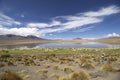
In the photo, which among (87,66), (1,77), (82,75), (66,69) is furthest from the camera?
(87,66)

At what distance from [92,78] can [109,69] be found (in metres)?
2.20

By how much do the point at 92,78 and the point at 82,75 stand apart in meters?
0.94

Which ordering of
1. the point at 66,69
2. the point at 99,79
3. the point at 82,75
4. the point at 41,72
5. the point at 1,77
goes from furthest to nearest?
the point at 66,69, the point at 41,72, the point at 99,79, the point at 82,75, the point at 1,77

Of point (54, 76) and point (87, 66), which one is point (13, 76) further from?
point (87, 66)

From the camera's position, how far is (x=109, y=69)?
10.1 m

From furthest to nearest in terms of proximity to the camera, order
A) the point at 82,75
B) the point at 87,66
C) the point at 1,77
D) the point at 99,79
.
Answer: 1. the point at 87,66
2. the point at 99,79
3. the point at 82,75
4. the point at 1,77

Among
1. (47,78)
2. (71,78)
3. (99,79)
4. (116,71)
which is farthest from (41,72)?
(116,71)

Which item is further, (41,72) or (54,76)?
(41,72)

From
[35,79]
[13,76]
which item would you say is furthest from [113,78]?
[13,76]

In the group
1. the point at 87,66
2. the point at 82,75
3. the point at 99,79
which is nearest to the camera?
the point at 82,75

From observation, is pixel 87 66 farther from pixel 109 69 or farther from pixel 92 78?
pixel 92 78

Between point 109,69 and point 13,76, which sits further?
point 109,69

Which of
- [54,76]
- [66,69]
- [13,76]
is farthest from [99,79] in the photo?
[13,76]

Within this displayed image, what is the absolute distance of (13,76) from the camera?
21.9ft
